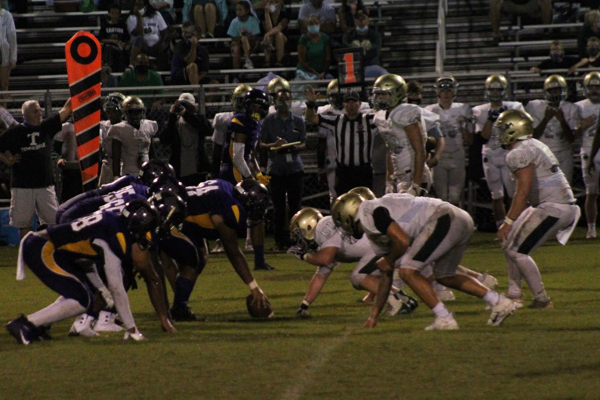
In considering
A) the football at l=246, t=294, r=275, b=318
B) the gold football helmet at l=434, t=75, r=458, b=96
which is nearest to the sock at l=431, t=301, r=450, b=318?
the football at l=246, t=294, r=275, b=318

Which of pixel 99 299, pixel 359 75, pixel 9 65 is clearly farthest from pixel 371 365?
pixel 9 65

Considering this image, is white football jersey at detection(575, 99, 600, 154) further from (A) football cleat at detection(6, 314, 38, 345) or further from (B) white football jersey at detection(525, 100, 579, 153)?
(A) football cleat at detection(6, 314, 38, 345)

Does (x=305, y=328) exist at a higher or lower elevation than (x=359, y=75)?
lower

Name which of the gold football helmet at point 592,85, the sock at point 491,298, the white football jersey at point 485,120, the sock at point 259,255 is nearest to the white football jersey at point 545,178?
the sock at point 491,298

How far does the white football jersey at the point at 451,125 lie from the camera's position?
12883 mm

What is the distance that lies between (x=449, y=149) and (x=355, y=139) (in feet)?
4.58

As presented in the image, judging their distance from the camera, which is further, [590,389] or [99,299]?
[99,299]

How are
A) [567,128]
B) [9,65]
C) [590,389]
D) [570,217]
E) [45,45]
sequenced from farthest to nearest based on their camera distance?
[45,45] → [9,65] → [567,128] → [570,217] → [590,389]

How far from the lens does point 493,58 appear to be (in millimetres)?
17219

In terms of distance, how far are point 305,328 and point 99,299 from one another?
4.88ft

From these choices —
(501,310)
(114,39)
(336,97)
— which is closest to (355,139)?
(336,97)

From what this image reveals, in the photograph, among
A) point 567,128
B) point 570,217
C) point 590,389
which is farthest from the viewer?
point 567,128

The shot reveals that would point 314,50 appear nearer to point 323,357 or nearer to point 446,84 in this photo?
point 446,84

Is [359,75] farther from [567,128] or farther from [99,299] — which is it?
[99,299]
